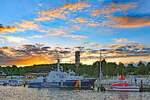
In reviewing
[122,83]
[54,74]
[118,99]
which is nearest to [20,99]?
[118,99]

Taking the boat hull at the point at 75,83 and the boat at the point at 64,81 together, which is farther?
the boat at the point at 64,81

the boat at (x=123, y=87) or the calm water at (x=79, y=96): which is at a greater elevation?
the boat at (x=123, y=87)

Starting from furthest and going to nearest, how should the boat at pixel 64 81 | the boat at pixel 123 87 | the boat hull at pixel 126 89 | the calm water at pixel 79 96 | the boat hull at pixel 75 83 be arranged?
the boat at pixel 64 81, the boat hull at pixel 75 83, the boat at pixel 123 87, the boat hull at pixel 126 89, the calm water at pixel 79 96

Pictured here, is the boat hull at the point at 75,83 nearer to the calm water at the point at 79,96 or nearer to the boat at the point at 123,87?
the boat at the point at 123,87

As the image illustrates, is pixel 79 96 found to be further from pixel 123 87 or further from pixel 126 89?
pixel 126 89

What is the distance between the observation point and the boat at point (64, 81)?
250ft

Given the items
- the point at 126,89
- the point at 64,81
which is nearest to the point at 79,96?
the point at 126,89

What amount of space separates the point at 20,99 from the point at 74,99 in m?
12.9

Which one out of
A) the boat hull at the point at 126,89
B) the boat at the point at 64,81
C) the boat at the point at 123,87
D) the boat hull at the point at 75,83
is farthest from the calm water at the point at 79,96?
the boat at the point at 64,81

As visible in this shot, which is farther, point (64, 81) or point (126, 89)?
point (64, 81)

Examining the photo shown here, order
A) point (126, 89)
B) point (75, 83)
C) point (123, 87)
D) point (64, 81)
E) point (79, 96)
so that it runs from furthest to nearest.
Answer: point (64, 81) < point (75, 83) < point (123, 87) < point (126, 89) < point (79, 96)

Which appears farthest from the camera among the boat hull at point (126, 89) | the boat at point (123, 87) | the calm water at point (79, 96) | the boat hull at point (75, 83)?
the boat hull at point (75, 83)

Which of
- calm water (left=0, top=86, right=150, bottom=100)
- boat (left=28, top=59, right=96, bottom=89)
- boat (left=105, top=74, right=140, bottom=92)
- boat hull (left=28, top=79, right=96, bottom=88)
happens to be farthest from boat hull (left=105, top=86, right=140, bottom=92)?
boat (left=28, top=59, right=96, bottom=89)

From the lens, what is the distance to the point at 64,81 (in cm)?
7919
